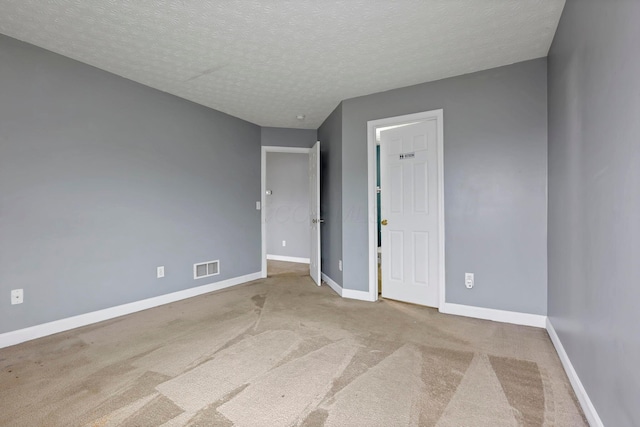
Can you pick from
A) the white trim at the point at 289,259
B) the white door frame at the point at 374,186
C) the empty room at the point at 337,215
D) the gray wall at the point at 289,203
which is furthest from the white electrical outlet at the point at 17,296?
the white trim at the point at 289,259

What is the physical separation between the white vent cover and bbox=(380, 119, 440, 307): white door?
227 centimetres

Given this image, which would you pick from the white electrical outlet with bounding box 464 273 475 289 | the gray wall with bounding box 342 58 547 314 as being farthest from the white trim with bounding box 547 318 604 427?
the white electrical outlet with bounding box 464 273 475 289

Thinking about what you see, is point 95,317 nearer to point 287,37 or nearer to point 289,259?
point 287,37

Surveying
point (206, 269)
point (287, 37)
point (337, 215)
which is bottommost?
point (206, 269)

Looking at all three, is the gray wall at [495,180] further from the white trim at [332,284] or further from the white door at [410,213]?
the white trim at [332,284]

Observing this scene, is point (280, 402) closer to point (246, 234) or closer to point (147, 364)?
point (147, 364)

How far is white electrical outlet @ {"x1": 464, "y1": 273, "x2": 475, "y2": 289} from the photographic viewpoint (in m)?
2.78

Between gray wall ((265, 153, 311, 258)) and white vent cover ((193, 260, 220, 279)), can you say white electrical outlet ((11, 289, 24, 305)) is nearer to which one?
white vent cover ((193, 260, 220, 279))

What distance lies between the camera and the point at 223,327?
100.0 inches

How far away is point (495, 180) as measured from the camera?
2678 millimetres

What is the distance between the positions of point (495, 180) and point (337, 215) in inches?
72.3

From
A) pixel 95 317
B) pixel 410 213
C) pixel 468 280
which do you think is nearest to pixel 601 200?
pixel 468 280

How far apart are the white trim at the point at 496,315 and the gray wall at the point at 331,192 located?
134 centimetres

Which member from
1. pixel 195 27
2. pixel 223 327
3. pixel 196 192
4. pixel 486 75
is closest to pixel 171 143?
pixel 196 192
